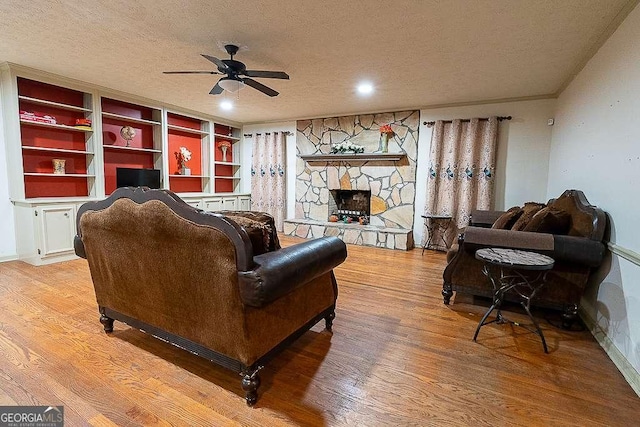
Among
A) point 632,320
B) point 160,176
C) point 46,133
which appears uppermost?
point 46,133

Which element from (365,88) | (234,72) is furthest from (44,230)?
(365,88)

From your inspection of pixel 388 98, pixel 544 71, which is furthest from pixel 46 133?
pixel 544 71

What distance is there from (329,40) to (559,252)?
2.60 meters

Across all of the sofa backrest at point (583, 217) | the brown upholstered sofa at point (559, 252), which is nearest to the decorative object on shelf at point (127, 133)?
the brown upholstered sofa at point (559, 252)

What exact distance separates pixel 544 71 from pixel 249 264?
3985 mm

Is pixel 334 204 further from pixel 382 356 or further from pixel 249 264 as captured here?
pixel 249 264

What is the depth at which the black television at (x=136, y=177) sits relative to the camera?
4.88 metres

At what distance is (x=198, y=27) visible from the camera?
2660mm

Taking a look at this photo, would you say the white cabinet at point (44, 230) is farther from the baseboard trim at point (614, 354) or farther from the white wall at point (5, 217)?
the baseboard trim at point (614, 354)

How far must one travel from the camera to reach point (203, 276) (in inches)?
61.3

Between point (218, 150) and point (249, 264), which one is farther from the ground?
point (218, 150)

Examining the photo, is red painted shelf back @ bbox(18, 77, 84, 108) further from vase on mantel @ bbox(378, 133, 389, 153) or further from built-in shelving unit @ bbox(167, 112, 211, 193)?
vase on mantel @ bbox(378, 133, 389, 153)

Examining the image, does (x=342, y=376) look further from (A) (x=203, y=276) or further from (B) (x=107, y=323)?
(B) (x=107, y=323)

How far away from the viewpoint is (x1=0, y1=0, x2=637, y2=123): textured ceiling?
7.66 ft
